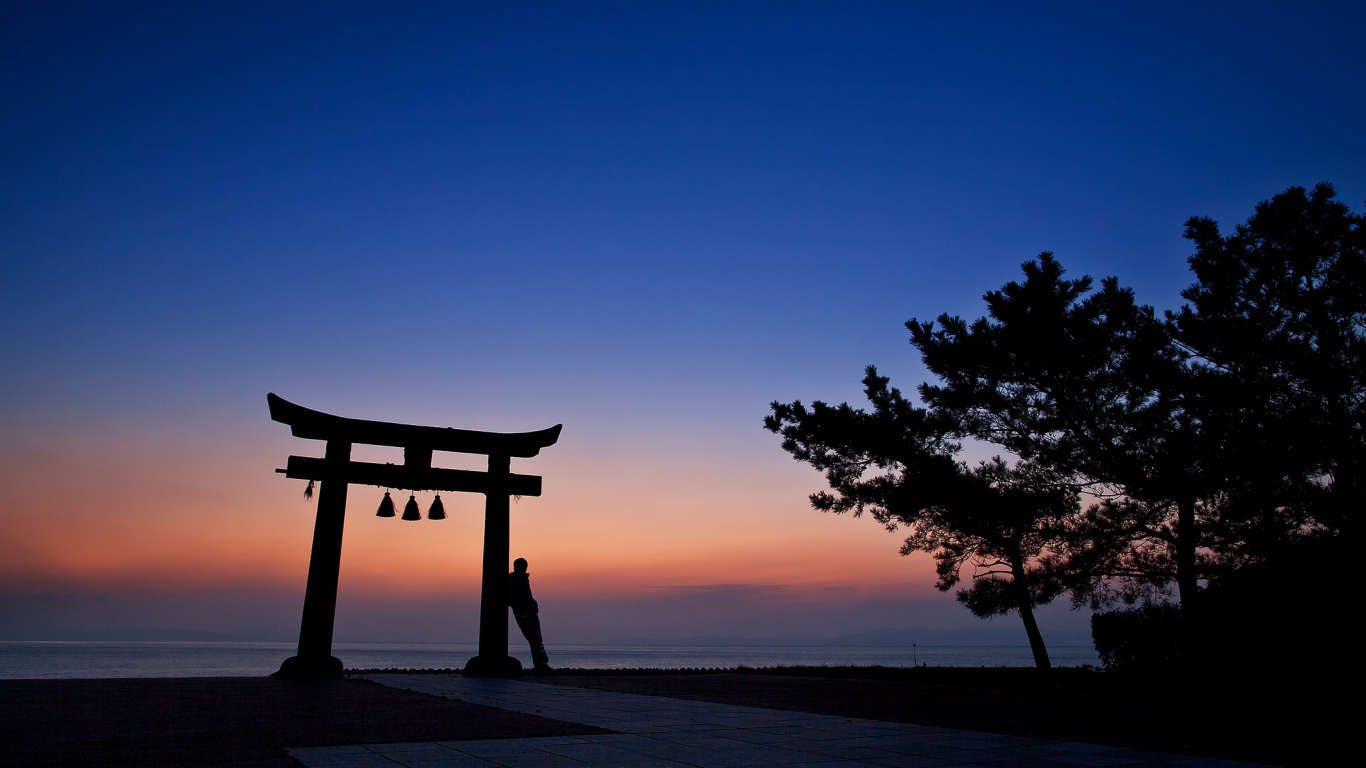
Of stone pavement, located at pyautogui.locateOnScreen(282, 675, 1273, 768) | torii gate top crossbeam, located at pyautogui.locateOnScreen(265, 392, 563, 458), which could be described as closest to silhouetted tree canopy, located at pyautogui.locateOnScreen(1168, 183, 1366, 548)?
stone pavement, located at pyautogui.locateOnScreen(282, 675, 1273, 768)

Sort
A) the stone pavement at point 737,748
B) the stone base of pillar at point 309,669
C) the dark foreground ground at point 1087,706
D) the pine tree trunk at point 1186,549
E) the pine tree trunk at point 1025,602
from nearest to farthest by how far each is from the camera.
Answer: the stone pavement at point 737,748
the dark foreground ground at point 1087,706
the stone base of pillar at point 309,669
the pine tree trunk at point 1186,549
the pine tree trunk at point 1025,602

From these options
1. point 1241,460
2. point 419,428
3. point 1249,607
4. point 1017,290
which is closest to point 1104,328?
point 1017,290

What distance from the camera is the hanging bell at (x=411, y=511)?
42.1 feet

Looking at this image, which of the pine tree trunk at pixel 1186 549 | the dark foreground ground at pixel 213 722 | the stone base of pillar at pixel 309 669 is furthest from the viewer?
the pine tree trunk at pixel 1186 549

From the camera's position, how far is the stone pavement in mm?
5008

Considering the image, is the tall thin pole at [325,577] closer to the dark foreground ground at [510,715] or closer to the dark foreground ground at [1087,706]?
the dark foreground ground at [510,715]

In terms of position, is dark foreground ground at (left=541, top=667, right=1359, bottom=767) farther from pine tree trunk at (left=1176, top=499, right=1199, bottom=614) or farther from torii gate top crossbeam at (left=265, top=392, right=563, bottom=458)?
torii gate top crossbeam at (left=265, top=392, right=563, bottom=458)

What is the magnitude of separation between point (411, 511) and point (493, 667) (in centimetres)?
289

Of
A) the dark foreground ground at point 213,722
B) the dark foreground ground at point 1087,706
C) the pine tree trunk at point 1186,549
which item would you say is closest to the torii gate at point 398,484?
the dark foreground ground at point 1087,706

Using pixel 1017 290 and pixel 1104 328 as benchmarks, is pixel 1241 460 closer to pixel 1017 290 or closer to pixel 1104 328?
pixel 1104 328

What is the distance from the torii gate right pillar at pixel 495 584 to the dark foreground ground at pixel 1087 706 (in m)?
1.29

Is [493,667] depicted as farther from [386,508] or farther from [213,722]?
[213,722]

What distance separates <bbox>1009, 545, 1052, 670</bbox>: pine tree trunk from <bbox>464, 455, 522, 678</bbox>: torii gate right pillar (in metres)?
9.86

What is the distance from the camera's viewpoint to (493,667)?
43.0 feet
